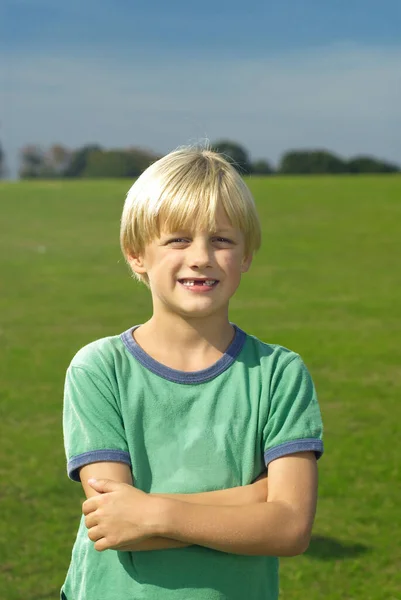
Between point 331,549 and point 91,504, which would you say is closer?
point 91,504

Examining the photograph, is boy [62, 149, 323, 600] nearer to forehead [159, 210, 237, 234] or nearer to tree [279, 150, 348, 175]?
forehead [159, 210, 237, 234]

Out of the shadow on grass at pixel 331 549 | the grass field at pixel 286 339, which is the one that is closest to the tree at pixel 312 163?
the grass field at pixel 286 339

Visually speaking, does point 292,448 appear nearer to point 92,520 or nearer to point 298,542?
point 298,542

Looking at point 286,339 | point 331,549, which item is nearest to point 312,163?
point 286,339

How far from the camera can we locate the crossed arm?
2184mm

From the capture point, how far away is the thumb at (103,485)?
222 cm

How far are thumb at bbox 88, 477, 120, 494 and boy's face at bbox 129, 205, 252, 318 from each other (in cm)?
40

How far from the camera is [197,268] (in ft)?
7.61

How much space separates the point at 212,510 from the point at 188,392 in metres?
0.26

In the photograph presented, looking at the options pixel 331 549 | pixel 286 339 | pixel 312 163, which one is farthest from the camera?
pixel 312 163

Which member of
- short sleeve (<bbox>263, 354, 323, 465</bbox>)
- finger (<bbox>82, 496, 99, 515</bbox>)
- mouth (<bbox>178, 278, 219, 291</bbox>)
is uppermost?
mouth (<bbox>178, 278, 219, 291</bbox>)

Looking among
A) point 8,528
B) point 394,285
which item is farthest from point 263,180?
point 8,528

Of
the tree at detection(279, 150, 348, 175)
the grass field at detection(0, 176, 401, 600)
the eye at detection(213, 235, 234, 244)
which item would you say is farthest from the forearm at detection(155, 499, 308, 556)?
the tree at detection(279, 150, 348, 175)

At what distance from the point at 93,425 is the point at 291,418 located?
43 cm
